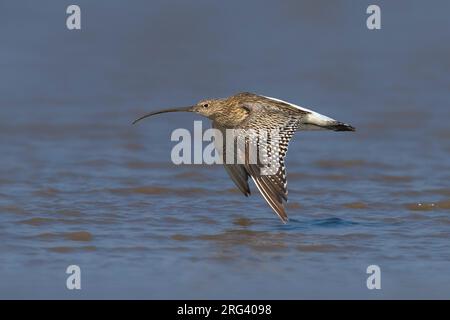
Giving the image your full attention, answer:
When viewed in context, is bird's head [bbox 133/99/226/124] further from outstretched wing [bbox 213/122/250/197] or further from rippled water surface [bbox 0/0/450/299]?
rippled water surface [bbox 0/0/450/299]

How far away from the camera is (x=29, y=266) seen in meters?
7.07

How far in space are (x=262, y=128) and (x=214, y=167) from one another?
2.34 meters

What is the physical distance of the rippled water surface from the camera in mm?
7070

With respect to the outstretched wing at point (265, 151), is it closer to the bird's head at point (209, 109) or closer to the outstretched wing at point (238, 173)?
the outstretched wing at point (238, 173)

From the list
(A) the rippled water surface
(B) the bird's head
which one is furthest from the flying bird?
(A) the rippled water surface

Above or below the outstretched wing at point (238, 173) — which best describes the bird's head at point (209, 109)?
above

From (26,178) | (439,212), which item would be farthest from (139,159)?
(439,212)

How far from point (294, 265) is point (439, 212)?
2.10 metres

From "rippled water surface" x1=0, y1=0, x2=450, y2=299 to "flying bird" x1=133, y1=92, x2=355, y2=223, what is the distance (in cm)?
34

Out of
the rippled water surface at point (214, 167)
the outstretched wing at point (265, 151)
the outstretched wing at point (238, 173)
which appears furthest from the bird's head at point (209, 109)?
the rippled water surface at point (214, 167)

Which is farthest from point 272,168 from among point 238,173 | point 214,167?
point 214,167

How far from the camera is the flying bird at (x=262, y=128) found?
7.83m

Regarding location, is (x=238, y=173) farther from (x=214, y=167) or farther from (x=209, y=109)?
(x=214, y=167)

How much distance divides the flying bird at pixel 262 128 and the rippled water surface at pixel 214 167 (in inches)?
13.3
